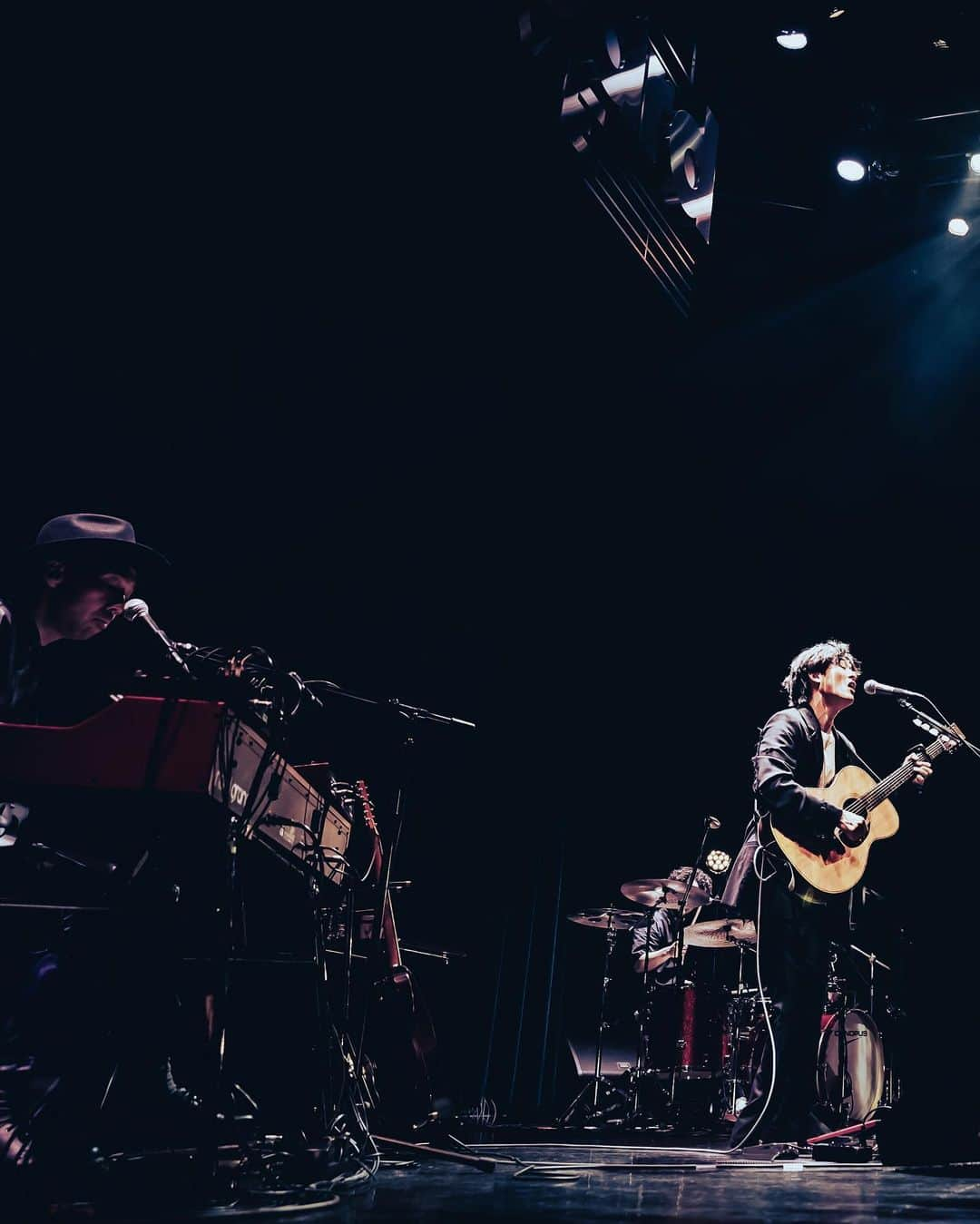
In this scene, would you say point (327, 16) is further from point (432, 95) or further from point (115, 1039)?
point (115, 1039)

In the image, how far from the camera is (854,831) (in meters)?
4.36

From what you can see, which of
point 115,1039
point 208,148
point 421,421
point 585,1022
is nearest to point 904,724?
point 585,1022

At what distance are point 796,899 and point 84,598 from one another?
10.1 ft

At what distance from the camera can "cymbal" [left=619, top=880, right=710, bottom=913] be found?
7270mm

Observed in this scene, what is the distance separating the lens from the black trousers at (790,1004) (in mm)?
4172

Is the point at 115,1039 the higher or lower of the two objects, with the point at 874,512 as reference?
lower

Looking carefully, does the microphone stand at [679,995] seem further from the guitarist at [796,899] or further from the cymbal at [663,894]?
the guitarist at [796,899]

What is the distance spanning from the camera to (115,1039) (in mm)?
2508

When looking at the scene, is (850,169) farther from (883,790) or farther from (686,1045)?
(686,1045)

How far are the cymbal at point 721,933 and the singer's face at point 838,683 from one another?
8.65ft

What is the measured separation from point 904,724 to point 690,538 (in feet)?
7.40

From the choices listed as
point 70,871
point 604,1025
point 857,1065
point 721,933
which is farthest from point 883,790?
point 604,1025

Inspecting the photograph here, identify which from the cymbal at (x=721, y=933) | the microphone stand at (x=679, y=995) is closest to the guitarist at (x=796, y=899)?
the microphone stand at (x=679, y=995)

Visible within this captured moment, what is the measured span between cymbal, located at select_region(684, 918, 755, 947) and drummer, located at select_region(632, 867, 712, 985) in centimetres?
16
